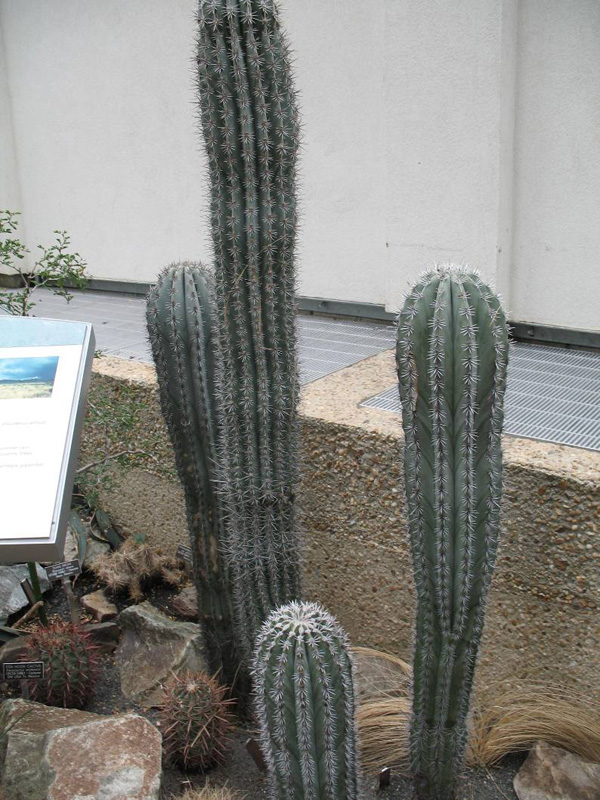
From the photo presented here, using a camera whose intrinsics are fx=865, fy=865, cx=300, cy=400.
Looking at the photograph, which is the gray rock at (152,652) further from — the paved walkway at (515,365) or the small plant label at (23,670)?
the paved walkway at (515,365)

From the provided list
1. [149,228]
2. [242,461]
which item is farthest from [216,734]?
[149,228]

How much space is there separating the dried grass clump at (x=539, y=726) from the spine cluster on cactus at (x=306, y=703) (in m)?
0.80

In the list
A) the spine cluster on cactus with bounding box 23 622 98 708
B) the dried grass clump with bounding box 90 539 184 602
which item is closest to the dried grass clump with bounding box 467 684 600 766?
the spine cluster on cactus with bounding box 23 622 98 708

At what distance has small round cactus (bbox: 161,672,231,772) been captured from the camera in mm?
3121

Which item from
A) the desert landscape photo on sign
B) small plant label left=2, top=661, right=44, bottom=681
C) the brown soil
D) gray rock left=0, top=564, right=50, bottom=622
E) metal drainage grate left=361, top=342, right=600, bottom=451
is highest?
the desert landscape photo on sign

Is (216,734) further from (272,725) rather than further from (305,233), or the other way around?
(305,233)

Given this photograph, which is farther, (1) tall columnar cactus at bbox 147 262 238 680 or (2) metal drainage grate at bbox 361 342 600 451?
(2) metal drainage grate at bbox 361 342 600 451

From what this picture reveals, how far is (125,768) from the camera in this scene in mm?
2910

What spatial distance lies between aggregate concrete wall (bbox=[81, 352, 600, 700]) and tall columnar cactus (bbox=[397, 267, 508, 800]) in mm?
637

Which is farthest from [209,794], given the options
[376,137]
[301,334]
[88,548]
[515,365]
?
[376,137]

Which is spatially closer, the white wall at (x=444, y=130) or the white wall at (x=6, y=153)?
the white wall at (x=444, y=130)

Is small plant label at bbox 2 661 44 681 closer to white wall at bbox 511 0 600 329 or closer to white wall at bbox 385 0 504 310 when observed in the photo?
white wall at bbox 385 0 504 310

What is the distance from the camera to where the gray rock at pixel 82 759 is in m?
2.84

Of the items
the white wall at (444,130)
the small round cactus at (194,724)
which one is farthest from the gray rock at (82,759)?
the white wall at (444,130)
